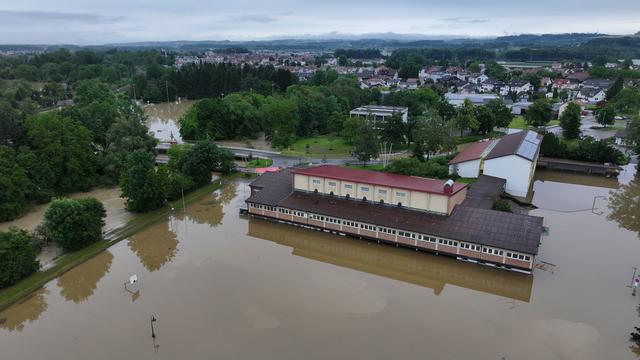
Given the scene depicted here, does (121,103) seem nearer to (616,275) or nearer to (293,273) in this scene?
(293,273)

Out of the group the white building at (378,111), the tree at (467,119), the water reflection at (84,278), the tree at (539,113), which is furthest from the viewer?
the white building at (378,111)

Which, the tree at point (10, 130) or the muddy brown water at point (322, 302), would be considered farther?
the tree at point (10, 130)

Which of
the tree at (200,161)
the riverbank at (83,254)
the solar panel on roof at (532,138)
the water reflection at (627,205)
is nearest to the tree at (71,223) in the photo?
the riverbank at (83,254)

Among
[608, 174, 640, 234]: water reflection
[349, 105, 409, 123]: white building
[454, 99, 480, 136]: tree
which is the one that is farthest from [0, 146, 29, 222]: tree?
[454, 99, 480, 136]: tree

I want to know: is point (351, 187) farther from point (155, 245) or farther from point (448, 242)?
point (155, 245)

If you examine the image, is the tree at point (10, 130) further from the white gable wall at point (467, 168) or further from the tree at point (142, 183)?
the white gable wall at point (467, 168)

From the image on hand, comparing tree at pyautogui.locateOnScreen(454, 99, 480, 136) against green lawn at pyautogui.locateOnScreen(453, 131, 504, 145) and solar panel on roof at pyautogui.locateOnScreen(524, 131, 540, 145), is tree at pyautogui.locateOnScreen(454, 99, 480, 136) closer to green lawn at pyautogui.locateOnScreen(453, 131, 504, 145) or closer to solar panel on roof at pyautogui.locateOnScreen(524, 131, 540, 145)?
green lawn at pyautogui.locateOnScreen(453, 131, 504, 145)

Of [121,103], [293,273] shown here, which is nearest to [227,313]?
[293,273]

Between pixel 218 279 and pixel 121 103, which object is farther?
pixel 121 103
